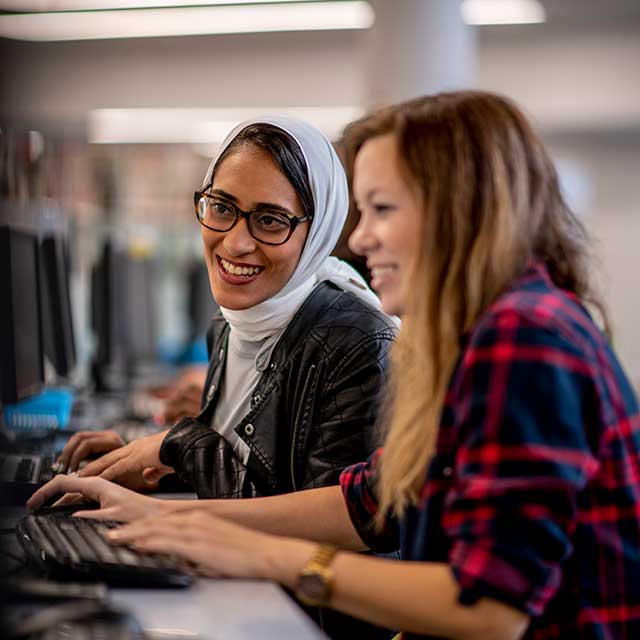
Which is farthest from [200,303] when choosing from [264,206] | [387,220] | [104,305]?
[387,220]

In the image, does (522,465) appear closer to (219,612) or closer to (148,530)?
(219,612)

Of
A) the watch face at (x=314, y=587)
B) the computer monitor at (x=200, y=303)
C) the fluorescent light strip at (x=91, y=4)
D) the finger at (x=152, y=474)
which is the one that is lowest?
the computer monitor at (x=200, y=303)

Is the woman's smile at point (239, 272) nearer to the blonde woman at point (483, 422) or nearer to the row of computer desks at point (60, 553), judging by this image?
the row of computer desks at point (60, 553)

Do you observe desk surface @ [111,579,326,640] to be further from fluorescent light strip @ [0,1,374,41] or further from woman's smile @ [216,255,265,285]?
fluorescent light strip @ [0,1,374,41]

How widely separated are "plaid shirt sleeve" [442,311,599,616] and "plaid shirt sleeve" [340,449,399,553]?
1.42 ft

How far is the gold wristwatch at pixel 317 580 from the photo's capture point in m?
1.20

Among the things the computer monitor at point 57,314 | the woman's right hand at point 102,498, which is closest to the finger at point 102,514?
the woman's right hand at point 102,498

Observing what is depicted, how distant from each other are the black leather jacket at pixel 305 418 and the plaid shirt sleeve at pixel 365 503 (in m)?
0.14

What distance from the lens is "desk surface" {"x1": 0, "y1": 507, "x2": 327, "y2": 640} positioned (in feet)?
3.85

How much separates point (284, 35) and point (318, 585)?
23.0 ft

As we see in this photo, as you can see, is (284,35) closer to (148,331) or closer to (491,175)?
(148,331)

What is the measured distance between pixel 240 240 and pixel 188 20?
15.0 ft

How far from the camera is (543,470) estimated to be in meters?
Answer: 1.08

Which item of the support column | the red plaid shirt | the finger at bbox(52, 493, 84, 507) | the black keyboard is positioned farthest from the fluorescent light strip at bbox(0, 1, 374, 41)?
the red plaid shirt
